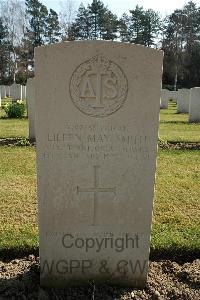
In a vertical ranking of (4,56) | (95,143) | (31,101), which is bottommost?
(95,143)

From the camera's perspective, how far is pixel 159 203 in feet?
18.3

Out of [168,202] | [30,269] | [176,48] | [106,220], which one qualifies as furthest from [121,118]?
[176,48]

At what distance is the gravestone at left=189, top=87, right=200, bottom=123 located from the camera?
46.3 feet

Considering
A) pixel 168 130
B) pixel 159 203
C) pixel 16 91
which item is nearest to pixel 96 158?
pixel 159 203

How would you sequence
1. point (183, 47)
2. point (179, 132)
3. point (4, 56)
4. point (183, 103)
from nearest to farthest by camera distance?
point (179, 132)
point (183, 103)
point (4, 56)
point (183, 47)

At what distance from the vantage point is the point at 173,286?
3.42 metres

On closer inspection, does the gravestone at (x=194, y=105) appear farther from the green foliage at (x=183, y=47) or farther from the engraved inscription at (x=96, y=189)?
the green foliage at (x=183, y=47)

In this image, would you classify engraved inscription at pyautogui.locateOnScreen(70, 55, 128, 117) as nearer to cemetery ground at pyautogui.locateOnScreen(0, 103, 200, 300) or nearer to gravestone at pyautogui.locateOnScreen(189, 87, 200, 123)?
cemetery ground at pyautogui.locateOnScreen(0, 103, 200, 300)

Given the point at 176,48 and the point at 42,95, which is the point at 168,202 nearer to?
the point at 42,95

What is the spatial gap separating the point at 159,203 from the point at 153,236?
1.24 m

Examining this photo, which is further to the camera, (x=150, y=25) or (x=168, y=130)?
(x=150, y=25)

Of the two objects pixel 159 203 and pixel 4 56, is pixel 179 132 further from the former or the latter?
pixel 4 56

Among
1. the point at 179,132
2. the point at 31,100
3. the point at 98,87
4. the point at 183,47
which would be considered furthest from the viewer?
the point at 183,47

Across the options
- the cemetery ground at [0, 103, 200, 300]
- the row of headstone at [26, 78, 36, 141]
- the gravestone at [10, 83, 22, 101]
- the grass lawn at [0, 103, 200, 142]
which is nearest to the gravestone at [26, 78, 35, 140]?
the row of headstone at [26, 78, 36, 141]
